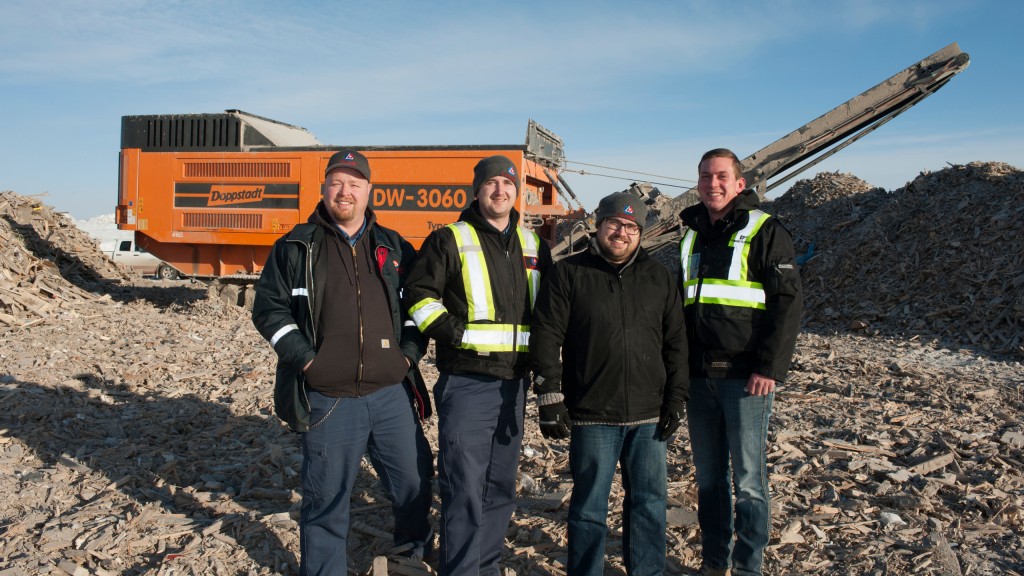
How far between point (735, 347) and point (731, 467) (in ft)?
2.05

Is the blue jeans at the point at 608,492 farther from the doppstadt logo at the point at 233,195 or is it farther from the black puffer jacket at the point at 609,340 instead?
the doppstadt logo at the point at 233,195

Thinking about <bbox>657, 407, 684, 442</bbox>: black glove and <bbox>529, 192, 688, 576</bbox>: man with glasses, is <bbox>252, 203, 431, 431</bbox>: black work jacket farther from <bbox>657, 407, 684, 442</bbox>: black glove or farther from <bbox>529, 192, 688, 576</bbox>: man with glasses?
<bbox>657, 407, 684, 442</bbox>: black glove

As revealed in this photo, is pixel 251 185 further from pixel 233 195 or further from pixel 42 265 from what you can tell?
pixel 42 265

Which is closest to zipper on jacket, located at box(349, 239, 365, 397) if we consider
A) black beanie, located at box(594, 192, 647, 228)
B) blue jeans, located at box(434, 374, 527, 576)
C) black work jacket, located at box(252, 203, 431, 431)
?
black work jacket, located at box(252, 203, 431, 431)

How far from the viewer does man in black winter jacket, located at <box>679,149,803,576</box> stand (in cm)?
337

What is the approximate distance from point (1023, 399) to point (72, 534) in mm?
7966

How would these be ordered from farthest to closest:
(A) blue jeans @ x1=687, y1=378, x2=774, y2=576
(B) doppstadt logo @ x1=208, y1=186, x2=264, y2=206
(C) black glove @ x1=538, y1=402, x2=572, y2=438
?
(B) doppstadt logo @ x1=208, y1=186, x2=264, y2=206
(A) blue jeans @ x1=687, y1=378, x2=774, y2=576
(C) black glove @ x1=538, y1=402, x2=572, y2=438

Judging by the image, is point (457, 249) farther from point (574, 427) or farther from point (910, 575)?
point (910, 575)

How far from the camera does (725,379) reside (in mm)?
3438

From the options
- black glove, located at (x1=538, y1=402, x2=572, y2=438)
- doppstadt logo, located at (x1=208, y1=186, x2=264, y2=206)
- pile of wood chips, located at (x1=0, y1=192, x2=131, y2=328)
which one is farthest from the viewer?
doppstadt logo, located at (x1=208, y1=186, x2=264, y2=206)

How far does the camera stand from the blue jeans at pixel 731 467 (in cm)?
338

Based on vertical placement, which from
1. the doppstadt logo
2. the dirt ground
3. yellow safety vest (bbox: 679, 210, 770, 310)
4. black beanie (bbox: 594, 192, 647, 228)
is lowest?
the dirt ground

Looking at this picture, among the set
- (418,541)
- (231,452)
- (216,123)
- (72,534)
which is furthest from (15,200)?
(418,541)

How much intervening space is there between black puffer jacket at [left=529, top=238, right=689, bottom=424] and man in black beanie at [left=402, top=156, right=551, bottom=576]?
19 cm
